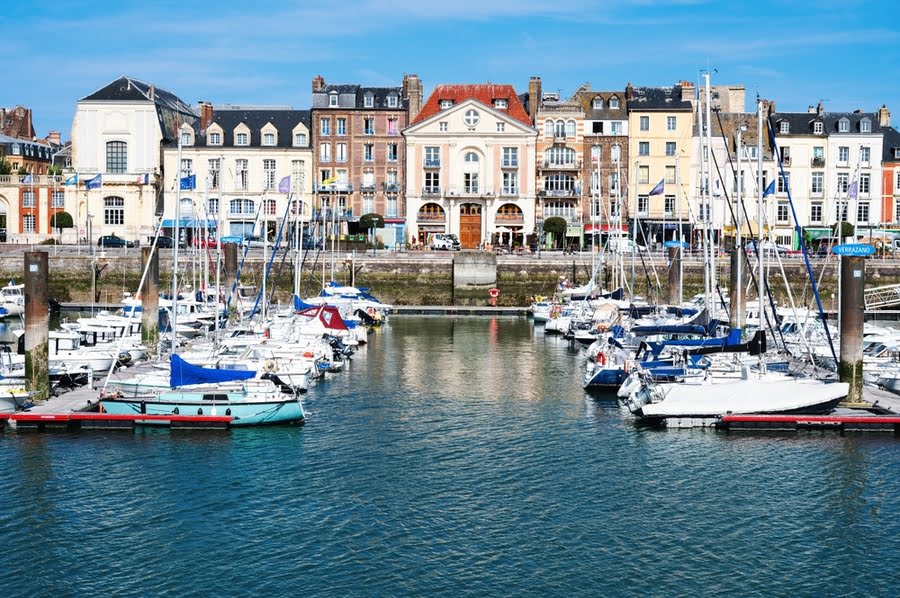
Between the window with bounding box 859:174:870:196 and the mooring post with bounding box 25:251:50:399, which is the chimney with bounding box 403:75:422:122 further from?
the mooring post with bounding box 25:251:50:399

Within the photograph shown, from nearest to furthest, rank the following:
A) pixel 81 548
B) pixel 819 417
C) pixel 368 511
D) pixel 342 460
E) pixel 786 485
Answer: pixel 81 548
pixel 368 511
pixel 786 485
pixel 342 460
pixel 819 417

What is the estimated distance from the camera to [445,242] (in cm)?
9050

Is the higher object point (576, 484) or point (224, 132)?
point (224, 132)

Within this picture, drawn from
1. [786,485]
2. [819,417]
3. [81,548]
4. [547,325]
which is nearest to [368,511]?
[81,548]

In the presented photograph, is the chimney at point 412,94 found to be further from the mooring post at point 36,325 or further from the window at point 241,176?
the mooring post at point 36,325

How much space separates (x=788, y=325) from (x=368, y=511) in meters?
32.8

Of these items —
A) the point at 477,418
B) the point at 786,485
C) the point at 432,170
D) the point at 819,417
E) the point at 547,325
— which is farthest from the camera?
the point at 432,170

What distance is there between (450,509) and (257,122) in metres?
73.2

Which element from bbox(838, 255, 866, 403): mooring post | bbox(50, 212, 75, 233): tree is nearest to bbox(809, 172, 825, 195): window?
bbox(838, 255, 866, 403): mooring post

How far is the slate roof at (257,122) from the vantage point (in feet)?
319

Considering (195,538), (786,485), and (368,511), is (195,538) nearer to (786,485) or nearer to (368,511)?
(368,511)

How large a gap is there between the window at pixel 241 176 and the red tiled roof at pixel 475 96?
14.6 metres

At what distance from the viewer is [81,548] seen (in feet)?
89.2

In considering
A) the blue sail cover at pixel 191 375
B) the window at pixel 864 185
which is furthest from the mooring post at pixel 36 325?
the window at pixel 864 185
